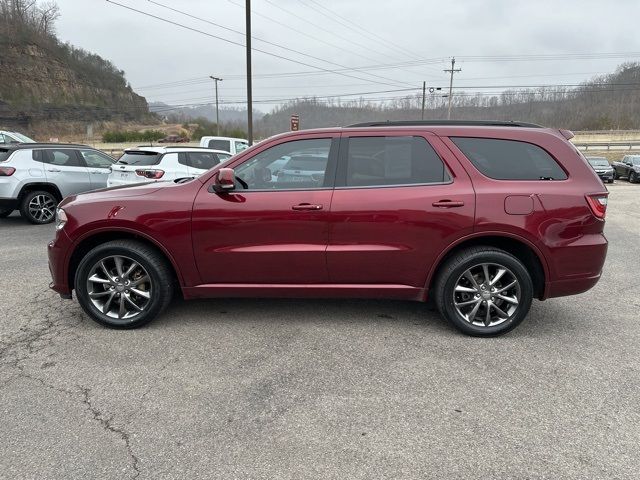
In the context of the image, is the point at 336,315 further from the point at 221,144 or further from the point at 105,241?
the point at 221,144

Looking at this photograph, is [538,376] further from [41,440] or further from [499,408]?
[41,440]

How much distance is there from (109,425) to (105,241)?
1.85m

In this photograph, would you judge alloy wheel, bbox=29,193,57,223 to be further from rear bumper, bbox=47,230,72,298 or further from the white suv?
rear bumper, bbox=47,230,72,298

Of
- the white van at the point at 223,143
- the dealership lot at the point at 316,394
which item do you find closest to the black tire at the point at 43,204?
the dealership lot at the point at 316,394

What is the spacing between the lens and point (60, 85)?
78000mm

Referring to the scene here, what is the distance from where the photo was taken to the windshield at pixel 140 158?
9141mm

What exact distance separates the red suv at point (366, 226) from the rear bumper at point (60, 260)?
12mm

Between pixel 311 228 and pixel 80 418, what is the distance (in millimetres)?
2089

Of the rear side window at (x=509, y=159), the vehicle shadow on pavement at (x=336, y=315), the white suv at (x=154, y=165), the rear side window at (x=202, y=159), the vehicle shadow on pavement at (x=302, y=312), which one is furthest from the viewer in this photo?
the rear side window at (x=202, y=159)

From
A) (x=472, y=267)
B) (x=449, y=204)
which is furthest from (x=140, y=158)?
(x=472, y=267)

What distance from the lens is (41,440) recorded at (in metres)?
2.49

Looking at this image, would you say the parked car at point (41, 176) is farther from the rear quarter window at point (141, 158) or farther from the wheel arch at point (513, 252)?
the wheel arch at point (513, 252)

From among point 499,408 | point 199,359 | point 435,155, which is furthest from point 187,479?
point 435,155

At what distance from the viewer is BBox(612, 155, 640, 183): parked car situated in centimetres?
2196
